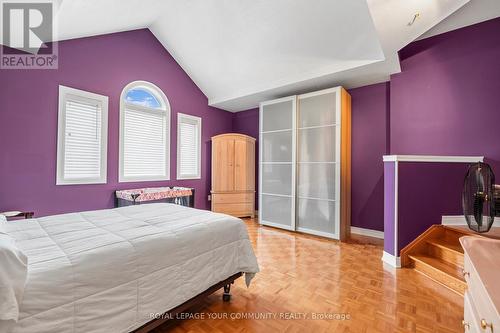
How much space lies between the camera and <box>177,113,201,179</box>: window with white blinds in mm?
4591

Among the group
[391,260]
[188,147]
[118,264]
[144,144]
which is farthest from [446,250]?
[144,144]

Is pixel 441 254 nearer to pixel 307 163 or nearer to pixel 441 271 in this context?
pixel 441 271

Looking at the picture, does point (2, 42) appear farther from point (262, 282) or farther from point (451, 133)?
point (451, 133)

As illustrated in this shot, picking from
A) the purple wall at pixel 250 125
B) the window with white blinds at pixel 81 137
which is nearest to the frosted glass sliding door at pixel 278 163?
the purple wall at pixel 250 125

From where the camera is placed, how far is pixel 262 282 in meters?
2.26

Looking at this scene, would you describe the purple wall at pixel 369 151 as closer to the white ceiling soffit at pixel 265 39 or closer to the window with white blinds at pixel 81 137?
the white ceiling soffit at pixel 265 39

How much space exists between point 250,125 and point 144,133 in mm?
2496

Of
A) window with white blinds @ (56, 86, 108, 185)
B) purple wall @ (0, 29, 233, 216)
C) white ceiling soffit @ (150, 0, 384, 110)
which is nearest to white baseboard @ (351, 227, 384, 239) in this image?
white ceiling soffit @ (150, 0, 384, 110)

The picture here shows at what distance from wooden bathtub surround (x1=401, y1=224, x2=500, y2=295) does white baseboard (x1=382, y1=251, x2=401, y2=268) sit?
0.05 m

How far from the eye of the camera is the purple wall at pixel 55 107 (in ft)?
8.89

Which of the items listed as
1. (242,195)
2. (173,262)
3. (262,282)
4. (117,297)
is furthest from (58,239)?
(242,195)

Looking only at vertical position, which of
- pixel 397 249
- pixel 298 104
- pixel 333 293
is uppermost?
pixel 298 104

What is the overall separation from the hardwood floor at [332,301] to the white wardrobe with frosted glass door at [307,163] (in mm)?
1028

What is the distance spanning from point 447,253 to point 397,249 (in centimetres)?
47
